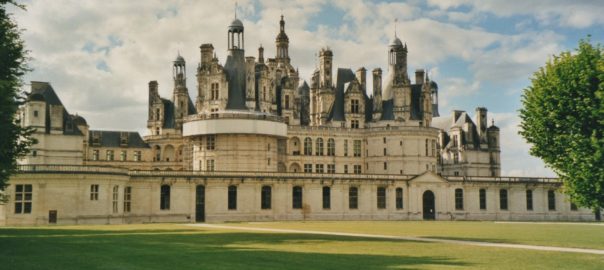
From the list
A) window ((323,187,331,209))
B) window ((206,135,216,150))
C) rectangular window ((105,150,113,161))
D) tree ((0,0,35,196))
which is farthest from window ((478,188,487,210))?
tree ((0,0,35,196))

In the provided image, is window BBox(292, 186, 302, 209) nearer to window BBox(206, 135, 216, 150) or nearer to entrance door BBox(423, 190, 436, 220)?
window BBox(206, 135, 216, 150)

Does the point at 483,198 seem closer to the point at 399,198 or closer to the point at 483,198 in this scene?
the point at 483,198

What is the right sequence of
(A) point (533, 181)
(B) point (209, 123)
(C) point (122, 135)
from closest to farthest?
(B) point (209, 123)
(A) point (533, 181)
(C) point (122, 135)

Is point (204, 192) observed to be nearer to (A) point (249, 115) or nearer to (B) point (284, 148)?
(A) point (249, 115)

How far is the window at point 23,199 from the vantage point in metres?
56.2

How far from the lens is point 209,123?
242 feet

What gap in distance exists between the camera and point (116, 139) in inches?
3730

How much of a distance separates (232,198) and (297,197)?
286 inches

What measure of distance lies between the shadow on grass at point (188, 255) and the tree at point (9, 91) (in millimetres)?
4188

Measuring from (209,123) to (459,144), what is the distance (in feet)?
148

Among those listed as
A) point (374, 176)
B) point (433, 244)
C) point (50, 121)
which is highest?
point (50, 121)

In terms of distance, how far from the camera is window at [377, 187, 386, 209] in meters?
75.5

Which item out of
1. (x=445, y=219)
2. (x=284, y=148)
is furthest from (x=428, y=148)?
(x=284, y=148)

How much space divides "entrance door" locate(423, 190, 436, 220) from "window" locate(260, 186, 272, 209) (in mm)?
18192
